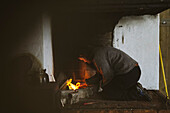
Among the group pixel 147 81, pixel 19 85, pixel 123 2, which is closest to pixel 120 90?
pixel 147 81

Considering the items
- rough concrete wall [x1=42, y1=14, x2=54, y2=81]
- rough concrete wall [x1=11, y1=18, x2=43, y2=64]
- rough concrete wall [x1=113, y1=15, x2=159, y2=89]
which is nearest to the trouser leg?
rough concrete wall [x1=113, y1=15, x2=159, y2=89]

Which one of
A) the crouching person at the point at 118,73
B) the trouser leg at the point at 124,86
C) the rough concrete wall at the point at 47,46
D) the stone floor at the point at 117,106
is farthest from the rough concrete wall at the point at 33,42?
the trouser leg at the point at 124,86

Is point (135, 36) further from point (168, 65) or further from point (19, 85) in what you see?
point (19, 85)

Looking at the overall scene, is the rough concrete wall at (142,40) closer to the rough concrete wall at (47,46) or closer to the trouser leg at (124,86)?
the trouser leg at (124,86)

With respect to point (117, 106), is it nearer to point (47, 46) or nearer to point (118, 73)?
point (118, 73)

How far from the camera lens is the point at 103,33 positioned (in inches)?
171

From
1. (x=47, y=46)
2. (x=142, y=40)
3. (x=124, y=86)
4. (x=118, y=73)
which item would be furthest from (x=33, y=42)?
(x=142, y=40)

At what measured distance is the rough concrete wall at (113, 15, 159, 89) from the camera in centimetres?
436

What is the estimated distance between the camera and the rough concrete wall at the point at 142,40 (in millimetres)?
4363

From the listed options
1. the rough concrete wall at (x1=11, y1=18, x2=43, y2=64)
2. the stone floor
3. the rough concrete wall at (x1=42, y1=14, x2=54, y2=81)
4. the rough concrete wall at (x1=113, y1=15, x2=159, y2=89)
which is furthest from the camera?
the rough concrete wall at (x1=113, y1=15, x2=159, y2=89)

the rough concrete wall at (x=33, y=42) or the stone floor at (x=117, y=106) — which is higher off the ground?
the rough concrete wall at (x=33, y=42)

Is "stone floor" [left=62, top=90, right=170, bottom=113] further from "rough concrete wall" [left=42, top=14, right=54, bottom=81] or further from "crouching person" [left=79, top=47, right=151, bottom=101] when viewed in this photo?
"rough concrete wall" [left=42, top=14, right=54, bottom=81]

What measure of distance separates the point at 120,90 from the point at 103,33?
1.52 meters

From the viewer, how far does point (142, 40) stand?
4.40 m
